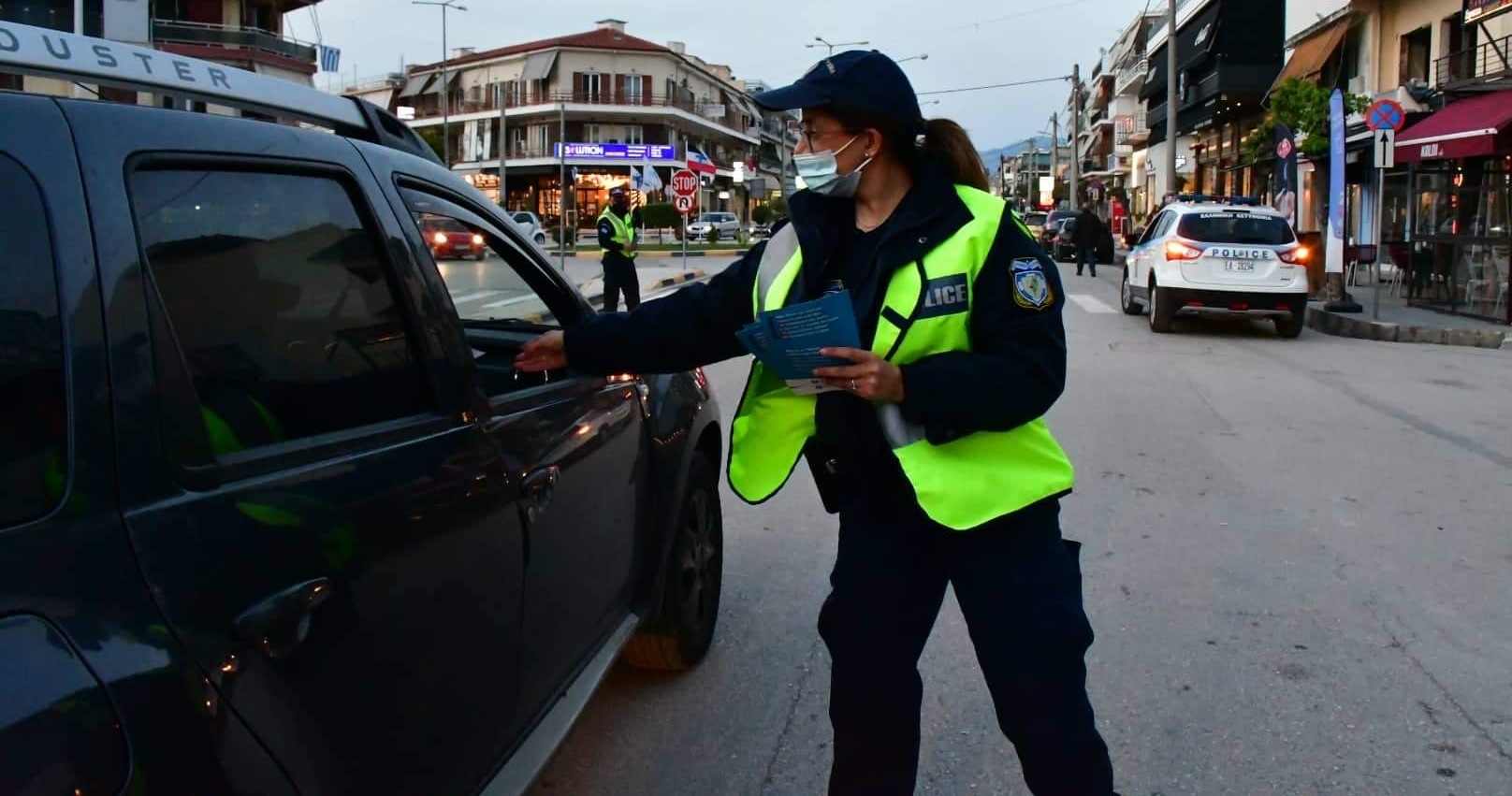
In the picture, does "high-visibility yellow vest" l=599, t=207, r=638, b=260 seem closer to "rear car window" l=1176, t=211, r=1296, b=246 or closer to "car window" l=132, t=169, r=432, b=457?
"rear car window" l=1176, t=211, r=1296, b=246

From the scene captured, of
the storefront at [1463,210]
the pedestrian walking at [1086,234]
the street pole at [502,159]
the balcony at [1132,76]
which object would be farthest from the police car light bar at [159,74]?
the balcony at [1132,76]

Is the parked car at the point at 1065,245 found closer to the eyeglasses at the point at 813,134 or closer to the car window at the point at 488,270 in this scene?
the car window at the point at 488,270

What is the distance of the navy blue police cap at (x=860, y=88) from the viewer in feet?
8.43

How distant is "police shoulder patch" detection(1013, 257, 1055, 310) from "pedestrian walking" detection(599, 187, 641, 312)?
47.2ft

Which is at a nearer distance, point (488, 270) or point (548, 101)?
point (488, 270)

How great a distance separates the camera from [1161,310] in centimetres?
1570

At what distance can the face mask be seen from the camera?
263cm

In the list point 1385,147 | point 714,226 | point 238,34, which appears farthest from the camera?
point 714,226

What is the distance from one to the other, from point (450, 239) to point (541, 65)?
78760 millimetres

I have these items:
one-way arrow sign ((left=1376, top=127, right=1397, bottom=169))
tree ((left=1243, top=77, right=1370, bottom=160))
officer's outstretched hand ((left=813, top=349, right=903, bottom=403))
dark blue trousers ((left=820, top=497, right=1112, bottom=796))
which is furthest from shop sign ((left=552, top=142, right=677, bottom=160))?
officer's outstretched hand ((left=813, top=349, right=903, bottom=403))

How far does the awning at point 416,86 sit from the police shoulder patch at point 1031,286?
8800cm

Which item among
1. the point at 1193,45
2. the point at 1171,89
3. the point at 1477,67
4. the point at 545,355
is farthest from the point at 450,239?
the point at 1193,45

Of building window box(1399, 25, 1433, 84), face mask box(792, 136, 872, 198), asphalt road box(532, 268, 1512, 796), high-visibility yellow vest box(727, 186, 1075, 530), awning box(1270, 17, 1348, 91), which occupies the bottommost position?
asphalt road box(532, 268, 1512, 796)

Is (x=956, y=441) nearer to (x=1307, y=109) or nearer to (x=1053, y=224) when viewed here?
(x=1307, y=109)
